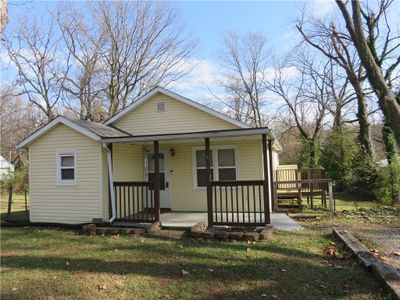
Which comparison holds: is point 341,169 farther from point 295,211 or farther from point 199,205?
point 199,205

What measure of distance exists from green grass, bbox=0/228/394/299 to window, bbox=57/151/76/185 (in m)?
3.00

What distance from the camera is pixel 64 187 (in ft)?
36.0

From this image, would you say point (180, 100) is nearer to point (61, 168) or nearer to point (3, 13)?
point (61, 168)

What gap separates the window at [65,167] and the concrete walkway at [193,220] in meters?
3.23

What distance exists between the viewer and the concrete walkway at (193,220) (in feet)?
31.5

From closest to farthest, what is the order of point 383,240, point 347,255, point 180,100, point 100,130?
point 347,255
point 383,240
point 100,130
point 180,100

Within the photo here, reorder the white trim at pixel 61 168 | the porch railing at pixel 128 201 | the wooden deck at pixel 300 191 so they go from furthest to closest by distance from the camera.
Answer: the wooden deck at pixel 300 191, the white trim at pixel 61 168, the porch railing at pixel 128 201

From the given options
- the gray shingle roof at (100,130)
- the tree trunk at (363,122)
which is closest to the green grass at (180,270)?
the gray shingle roof at (100,130)

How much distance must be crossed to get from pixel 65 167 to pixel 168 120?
380 centimetres

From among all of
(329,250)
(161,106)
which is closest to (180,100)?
(161,106)

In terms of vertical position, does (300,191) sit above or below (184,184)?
below

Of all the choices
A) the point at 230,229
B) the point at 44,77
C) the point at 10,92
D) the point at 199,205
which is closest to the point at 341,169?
the point at 199,205

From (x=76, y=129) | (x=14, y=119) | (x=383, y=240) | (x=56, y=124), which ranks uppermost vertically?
(x=14, y=119)

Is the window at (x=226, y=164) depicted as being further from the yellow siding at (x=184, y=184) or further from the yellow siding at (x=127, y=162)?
the yellow siding at (x=127, y=162)
